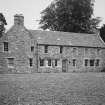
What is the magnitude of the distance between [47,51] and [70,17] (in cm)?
2084

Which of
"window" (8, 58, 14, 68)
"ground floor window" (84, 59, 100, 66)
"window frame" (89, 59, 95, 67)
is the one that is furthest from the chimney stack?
"window frame" (89, 59, 95, 67)

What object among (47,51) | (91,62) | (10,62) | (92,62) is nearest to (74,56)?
(91,62)

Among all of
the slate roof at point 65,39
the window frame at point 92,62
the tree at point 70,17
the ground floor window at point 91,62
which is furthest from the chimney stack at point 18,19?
the tree at point 70,17

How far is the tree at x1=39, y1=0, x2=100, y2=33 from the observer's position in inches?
1971

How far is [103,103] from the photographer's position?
29.2ft

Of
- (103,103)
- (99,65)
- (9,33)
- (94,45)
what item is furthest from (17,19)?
(103,103)

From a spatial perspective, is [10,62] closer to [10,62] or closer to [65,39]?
[10,62]

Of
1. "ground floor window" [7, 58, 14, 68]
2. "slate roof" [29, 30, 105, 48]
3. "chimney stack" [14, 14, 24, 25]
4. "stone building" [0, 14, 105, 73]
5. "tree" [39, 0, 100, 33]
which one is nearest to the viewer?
"ground floor window" [7, 58, 14, 68]

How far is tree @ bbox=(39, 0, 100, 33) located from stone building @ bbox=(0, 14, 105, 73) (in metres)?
12.8

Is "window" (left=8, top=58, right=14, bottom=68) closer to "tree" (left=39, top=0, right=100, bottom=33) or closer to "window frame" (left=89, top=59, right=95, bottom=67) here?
"window frame" (left=89, top=59, right=95, bottom=67)

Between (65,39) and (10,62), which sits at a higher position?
(65,39)

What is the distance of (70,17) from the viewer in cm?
5000

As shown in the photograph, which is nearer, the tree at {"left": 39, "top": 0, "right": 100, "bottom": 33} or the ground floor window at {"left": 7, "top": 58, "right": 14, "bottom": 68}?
the ground floor window at {"left": 7, "top": 58, "right": 14, "bottom": 68}

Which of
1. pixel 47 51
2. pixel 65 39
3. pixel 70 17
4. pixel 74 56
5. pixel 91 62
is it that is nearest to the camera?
pixel 47 51
